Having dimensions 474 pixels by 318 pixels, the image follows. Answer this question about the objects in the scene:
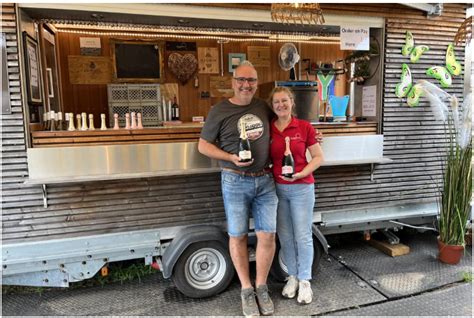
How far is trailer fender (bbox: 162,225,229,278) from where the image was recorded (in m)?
3.01

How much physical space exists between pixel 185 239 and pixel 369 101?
2589 millimetres

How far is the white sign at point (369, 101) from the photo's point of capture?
156 inches

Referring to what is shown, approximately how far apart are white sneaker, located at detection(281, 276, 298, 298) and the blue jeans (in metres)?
0.08

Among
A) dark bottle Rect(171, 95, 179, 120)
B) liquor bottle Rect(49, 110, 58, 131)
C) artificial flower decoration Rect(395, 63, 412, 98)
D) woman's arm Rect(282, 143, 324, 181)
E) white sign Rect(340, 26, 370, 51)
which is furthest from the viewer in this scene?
dark bottle Rect(171, 95, 179, 120)

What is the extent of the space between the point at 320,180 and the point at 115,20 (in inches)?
102

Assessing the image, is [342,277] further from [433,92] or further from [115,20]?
[115,20]

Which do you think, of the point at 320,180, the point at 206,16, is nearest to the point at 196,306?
the point at 320,180

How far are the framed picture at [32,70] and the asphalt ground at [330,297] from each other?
179 cm

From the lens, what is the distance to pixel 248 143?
269 cm

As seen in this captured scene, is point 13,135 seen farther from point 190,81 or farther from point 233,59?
point 233,59

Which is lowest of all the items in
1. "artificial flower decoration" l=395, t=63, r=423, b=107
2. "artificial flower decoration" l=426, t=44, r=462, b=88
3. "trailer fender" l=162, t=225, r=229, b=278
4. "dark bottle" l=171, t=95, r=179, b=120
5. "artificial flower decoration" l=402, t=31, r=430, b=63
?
"trailer fender" l=162, t=225, r=229, b=278

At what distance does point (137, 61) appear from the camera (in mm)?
4699

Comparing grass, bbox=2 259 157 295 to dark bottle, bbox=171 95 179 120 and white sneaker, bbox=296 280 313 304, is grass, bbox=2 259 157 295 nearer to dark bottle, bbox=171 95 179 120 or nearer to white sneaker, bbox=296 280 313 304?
white sneaker, bbox=296 280 313 304

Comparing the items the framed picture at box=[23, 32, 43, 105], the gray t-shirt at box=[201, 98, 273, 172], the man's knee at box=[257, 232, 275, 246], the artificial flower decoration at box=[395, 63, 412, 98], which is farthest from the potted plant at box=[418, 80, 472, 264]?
the framed picture at box=[23, 32, 43, 105]
